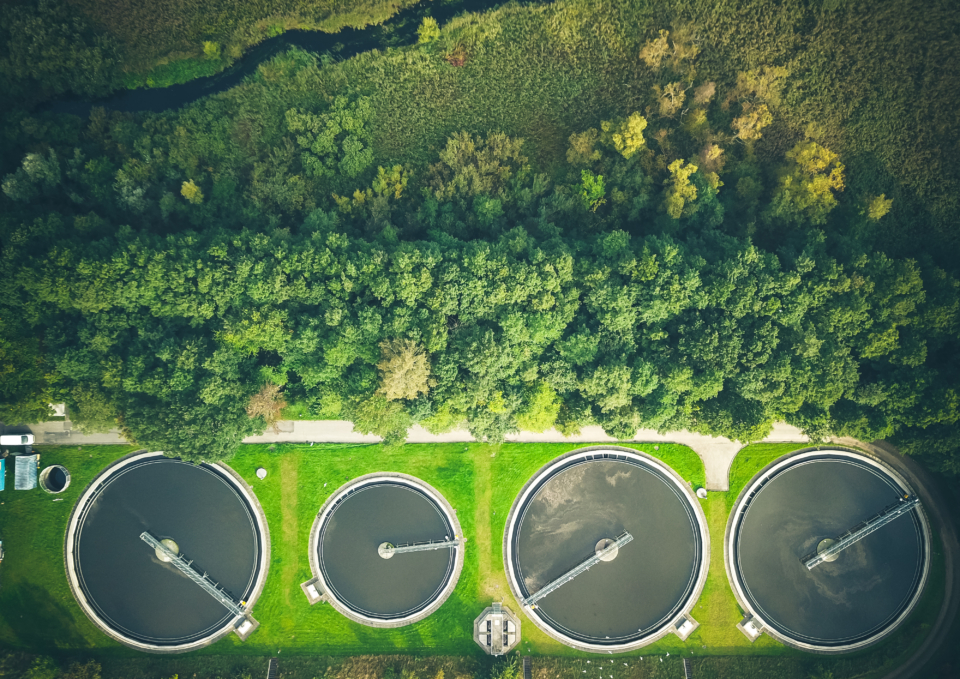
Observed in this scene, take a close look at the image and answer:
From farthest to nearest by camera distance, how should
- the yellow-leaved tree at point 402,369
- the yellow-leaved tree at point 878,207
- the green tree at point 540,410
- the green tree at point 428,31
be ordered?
the green tree at point 428,31 → the yellow-leaved tree at point 878,207 → the green tree at point 540,410 → the yellow-leaved tree at point 402,369

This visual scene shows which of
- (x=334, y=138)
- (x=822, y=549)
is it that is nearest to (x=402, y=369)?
(x=334, y=138)

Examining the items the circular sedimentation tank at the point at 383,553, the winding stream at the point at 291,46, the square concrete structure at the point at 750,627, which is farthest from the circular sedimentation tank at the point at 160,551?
the square concrete structure at the point at 750,627

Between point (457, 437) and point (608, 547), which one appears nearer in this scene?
point (608, 547)

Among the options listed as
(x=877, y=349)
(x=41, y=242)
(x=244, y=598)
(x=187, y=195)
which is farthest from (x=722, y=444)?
(x=41, y=242)

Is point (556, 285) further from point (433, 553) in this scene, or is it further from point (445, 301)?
point (433, 553)

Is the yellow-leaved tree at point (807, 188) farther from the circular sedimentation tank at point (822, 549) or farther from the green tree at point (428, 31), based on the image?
the green tree at point (428, 31)

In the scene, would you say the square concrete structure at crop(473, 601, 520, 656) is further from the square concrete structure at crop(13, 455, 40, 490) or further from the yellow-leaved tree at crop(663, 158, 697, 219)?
the square concrete structure at crop(13, 455, 40, 490)

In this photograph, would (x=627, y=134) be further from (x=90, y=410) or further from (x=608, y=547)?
(x=90, y=410)
